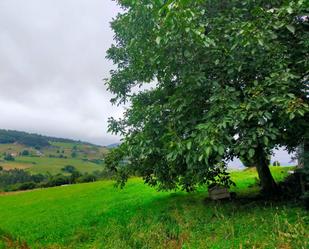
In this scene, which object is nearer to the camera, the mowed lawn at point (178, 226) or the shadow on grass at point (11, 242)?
the mowed lawn at point (178, 226)

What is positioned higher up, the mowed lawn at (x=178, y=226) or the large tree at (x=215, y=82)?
A: the large tree at (x=215, y=82)

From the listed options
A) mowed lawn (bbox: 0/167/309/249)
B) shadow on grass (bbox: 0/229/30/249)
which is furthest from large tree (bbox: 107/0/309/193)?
shadow on grass (bbox: 0/229/30/249)

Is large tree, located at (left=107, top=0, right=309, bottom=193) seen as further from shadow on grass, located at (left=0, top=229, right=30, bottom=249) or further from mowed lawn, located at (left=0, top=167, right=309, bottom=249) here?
shadow on grass, located at (left=0, top=229, right=30, bottom=249)

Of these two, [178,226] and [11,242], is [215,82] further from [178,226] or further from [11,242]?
[11,242]

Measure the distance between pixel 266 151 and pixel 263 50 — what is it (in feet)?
19.0

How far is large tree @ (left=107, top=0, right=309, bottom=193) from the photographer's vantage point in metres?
11.8

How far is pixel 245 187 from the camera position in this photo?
25.8 m

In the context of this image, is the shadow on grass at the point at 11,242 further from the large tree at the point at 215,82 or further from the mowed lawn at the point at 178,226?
the large tree at the point at 215,82

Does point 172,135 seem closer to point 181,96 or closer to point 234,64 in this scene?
point 181,96

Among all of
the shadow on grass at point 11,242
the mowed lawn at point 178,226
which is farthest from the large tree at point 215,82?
the shadow on grass at point 11,242

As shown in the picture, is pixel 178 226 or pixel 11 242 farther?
pixel 11 242

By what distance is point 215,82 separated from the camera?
520 inches

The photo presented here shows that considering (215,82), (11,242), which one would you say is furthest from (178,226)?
(11,242)

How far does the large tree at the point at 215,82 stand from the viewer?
11812 millimetres
